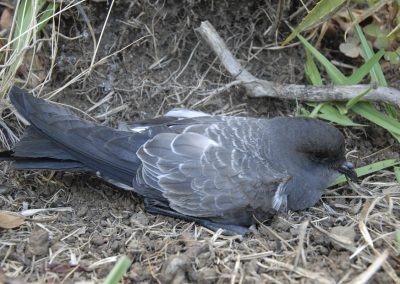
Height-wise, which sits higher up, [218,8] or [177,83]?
[218,8]

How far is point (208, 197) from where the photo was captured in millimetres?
3459

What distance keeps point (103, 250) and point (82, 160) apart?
2.33 ft

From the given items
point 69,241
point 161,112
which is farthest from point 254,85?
point 69,241

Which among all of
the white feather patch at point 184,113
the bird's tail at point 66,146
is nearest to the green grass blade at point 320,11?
the white feather patch at point 184,113

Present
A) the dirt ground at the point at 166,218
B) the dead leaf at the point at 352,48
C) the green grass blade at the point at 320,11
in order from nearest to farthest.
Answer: the dirt ground at the point at 166,218
the green grass blade at the point at 320,11
the dead leaf at the point at 352,48

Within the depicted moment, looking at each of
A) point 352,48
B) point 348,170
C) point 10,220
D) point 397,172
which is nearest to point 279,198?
point 348,170

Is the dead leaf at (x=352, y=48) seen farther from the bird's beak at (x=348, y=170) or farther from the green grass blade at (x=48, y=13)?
the green grass blade at (x=48, y=13)

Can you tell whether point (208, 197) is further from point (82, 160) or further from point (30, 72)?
point (30, 72)

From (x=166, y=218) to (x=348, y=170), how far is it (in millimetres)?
1244

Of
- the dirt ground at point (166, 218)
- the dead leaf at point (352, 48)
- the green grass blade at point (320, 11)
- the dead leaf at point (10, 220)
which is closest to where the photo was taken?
the dirt ground at point (166, 218)

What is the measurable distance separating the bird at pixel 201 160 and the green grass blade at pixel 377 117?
51cm

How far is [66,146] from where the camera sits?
360 cm

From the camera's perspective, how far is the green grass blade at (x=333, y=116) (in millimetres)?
4102

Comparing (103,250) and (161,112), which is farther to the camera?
(161,112)
